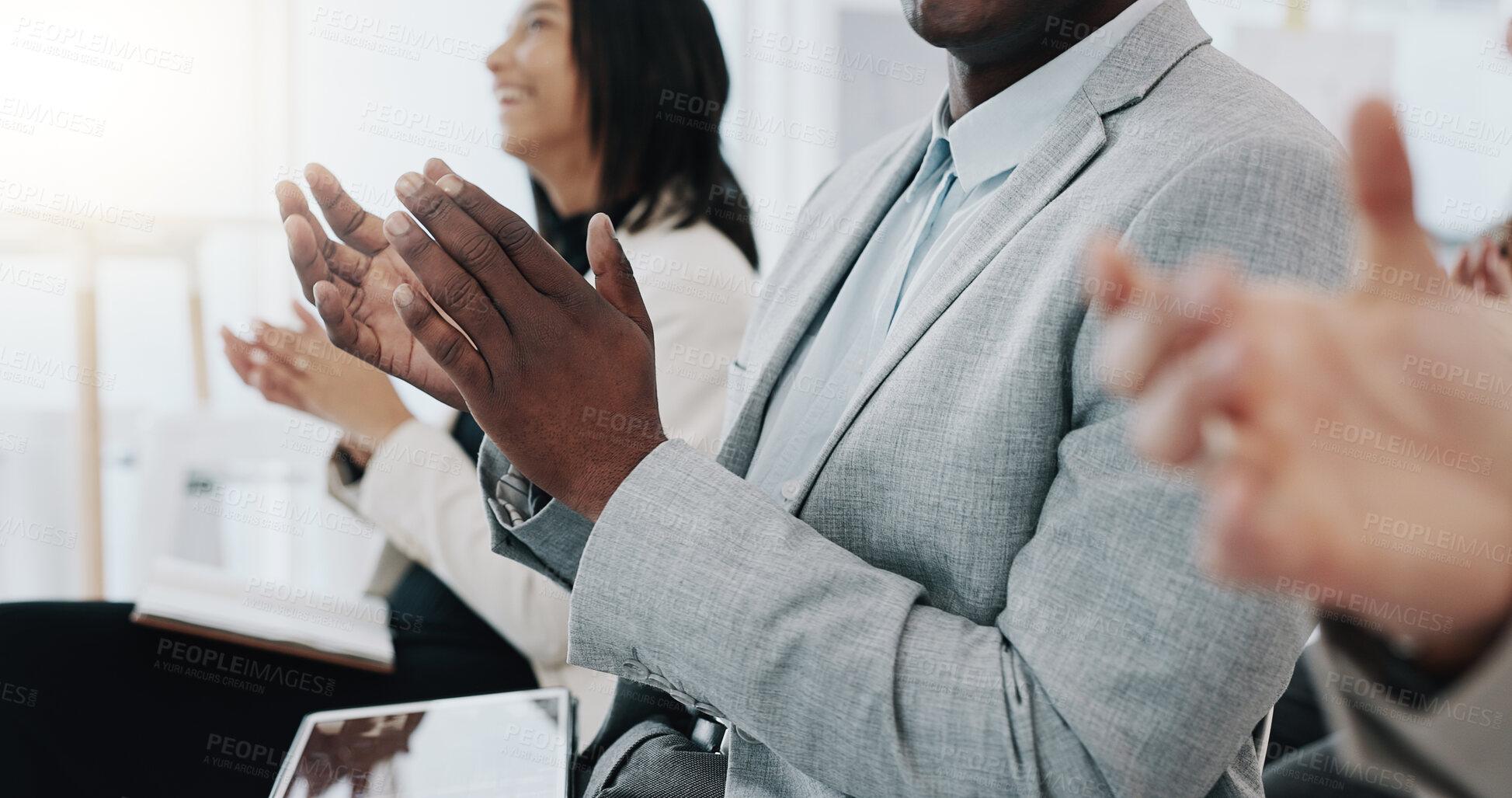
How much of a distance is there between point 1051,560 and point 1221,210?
200 millimetres

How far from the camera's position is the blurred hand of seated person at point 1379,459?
0.21 metres

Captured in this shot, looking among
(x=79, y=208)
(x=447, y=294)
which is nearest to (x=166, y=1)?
(x=79, y=208)

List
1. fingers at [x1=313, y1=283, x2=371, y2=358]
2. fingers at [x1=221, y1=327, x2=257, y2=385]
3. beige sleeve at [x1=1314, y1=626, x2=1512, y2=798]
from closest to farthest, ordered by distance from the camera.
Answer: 1. beige sleeve at [x1=1314, y1=626, x2=1512, y2=798]
2. fingers at [x1=313, y1=283, x2=371, y2=358]
3. fingers at [x1=221, y1=327, x2=257, y2=385]

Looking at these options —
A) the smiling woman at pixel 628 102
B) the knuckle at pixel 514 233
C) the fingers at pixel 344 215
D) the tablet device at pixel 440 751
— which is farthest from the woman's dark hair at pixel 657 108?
the knuckle at pixel 514 233

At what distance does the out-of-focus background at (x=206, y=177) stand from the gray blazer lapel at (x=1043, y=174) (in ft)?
5.05

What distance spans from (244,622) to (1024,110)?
111 cm

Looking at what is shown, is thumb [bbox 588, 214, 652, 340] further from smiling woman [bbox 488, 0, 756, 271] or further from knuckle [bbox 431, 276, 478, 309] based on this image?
smiling woman [bbox 488, 0, 756, 271]

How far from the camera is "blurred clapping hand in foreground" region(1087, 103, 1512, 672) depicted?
0.21 metres

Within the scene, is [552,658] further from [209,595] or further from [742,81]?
[742,81]

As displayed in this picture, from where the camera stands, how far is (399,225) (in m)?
0.52

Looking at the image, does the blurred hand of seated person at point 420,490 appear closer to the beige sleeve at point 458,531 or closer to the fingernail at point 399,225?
the beige sleeve at point 458,531

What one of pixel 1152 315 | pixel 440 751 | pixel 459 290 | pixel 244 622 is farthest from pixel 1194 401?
pixel 244 622

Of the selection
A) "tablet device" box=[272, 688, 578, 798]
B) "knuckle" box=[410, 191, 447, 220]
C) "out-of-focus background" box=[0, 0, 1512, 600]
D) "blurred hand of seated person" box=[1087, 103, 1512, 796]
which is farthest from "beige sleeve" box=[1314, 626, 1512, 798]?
"out-of-focus background" box=[0, 0, 1512, 600]

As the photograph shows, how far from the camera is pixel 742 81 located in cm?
225
